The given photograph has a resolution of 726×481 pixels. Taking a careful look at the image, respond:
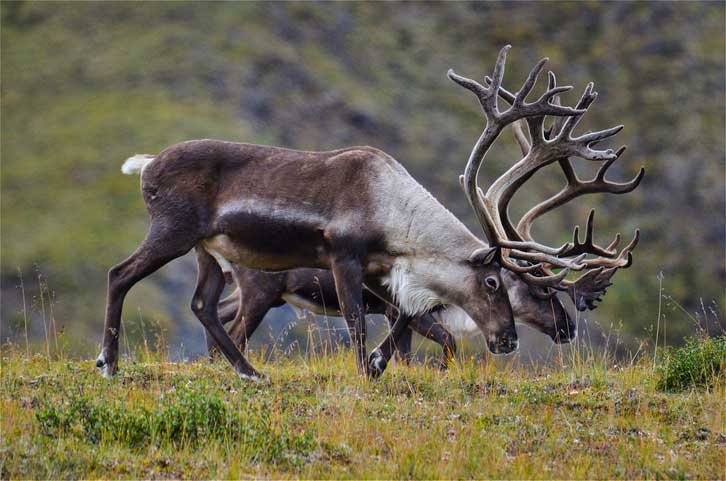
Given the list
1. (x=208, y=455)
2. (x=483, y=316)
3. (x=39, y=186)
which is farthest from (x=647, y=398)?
(x=39, y=186)

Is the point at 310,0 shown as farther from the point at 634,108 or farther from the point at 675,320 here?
the point at 675,320

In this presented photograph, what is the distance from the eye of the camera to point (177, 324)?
27.2m

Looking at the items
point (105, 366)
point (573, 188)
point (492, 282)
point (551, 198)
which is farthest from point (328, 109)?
point (105, 366)

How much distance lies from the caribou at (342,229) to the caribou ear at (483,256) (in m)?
0.01

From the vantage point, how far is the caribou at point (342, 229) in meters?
9.40

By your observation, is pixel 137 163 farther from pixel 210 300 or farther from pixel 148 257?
pixel 210 300

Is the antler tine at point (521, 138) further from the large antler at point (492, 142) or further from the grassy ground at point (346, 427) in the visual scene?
the grassy ground at point (346, 427)

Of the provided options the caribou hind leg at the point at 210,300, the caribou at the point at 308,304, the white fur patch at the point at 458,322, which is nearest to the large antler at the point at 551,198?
the caribou at the point at 308,304

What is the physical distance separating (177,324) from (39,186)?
7.48 m

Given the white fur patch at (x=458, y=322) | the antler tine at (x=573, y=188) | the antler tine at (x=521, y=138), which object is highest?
the antler tine at (x=521, y=138)

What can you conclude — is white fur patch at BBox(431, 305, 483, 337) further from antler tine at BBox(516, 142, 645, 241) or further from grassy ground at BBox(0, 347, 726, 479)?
antler tine at BBox(516, 142, 645, 241)

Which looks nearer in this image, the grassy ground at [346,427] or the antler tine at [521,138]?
the grassy ground at [346,427]

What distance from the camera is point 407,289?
9.64 meters

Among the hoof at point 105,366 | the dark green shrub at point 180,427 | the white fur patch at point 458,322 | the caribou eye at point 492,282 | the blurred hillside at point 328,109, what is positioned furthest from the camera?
the blurred hillside at point 328,109
